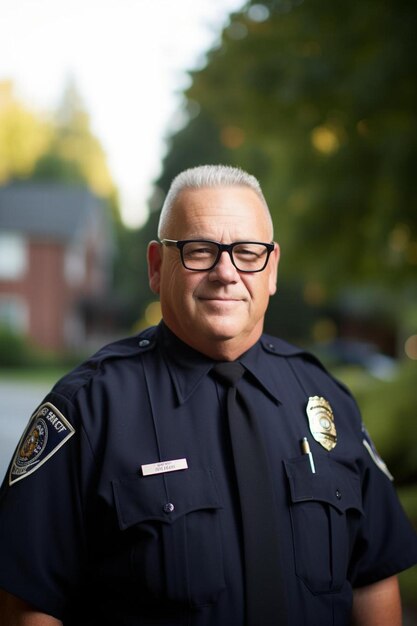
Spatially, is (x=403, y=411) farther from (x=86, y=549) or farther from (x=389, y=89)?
(x=86, y=549)

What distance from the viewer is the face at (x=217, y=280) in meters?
1.61

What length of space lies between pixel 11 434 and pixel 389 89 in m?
6.75

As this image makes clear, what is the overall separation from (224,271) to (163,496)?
470 mm

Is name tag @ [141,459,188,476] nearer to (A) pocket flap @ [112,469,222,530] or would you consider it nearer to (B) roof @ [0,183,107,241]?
(A) pocket flap @ [112,469,222,530]

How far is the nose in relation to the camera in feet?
5.23

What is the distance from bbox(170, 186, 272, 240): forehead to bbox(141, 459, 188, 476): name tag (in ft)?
1.52

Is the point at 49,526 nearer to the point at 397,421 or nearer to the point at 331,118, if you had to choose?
the point at 331,118

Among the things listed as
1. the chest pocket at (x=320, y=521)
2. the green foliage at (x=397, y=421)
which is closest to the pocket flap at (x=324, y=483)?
the chest pocket at (x=320, y=521)

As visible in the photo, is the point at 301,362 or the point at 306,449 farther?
the point at 301,362

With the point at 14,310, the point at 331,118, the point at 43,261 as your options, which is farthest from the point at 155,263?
the point at 14,310

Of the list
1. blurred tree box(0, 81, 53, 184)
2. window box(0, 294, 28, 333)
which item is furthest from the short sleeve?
blurred tree box(0, 81, 53, 184)

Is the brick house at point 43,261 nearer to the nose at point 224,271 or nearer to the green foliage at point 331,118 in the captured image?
the green foliage at point 331,118

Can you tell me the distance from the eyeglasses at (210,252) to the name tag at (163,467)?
1.29ft

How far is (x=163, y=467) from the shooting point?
156 centimetres
